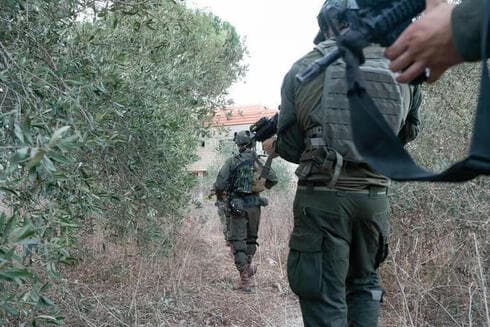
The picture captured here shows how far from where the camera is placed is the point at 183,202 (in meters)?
5.32

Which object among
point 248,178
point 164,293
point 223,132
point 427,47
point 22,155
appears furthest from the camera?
point 223,132

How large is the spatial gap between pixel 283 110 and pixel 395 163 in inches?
55.3

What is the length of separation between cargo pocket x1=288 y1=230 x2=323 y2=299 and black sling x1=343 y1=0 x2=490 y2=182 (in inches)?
46.8

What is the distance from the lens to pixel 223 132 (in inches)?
355

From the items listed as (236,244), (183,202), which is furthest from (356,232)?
(236,244)

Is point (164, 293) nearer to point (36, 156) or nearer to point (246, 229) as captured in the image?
point (246, 229)

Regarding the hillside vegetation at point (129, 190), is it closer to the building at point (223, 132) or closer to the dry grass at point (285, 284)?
the dry grass at point (285, 284)

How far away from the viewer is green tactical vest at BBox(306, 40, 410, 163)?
2.34 meters

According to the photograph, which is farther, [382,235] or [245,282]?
[245,282]

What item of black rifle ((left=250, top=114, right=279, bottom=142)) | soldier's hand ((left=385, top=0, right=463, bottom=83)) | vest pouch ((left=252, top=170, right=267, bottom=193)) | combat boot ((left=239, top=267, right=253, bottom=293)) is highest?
soldier's hand ((left=385, top=0, right=463, bottom=83))

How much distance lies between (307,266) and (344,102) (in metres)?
0.75

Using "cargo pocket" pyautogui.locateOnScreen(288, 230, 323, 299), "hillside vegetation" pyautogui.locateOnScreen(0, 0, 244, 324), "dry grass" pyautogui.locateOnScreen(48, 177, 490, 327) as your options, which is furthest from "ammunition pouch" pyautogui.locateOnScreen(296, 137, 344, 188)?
"hillside vegetation" pyautogui.locateOnScreen(0, 0, 244, 324)

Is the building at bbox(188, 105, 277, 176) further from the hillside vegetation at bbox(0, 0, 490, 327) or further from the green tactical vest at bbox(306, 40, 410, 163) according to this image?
the green tactical vest at bbox(306, 40, 410, 163)

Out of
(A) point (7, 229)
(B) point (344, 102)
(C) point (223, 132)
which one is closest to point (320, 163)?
(B) point (344, 102)
